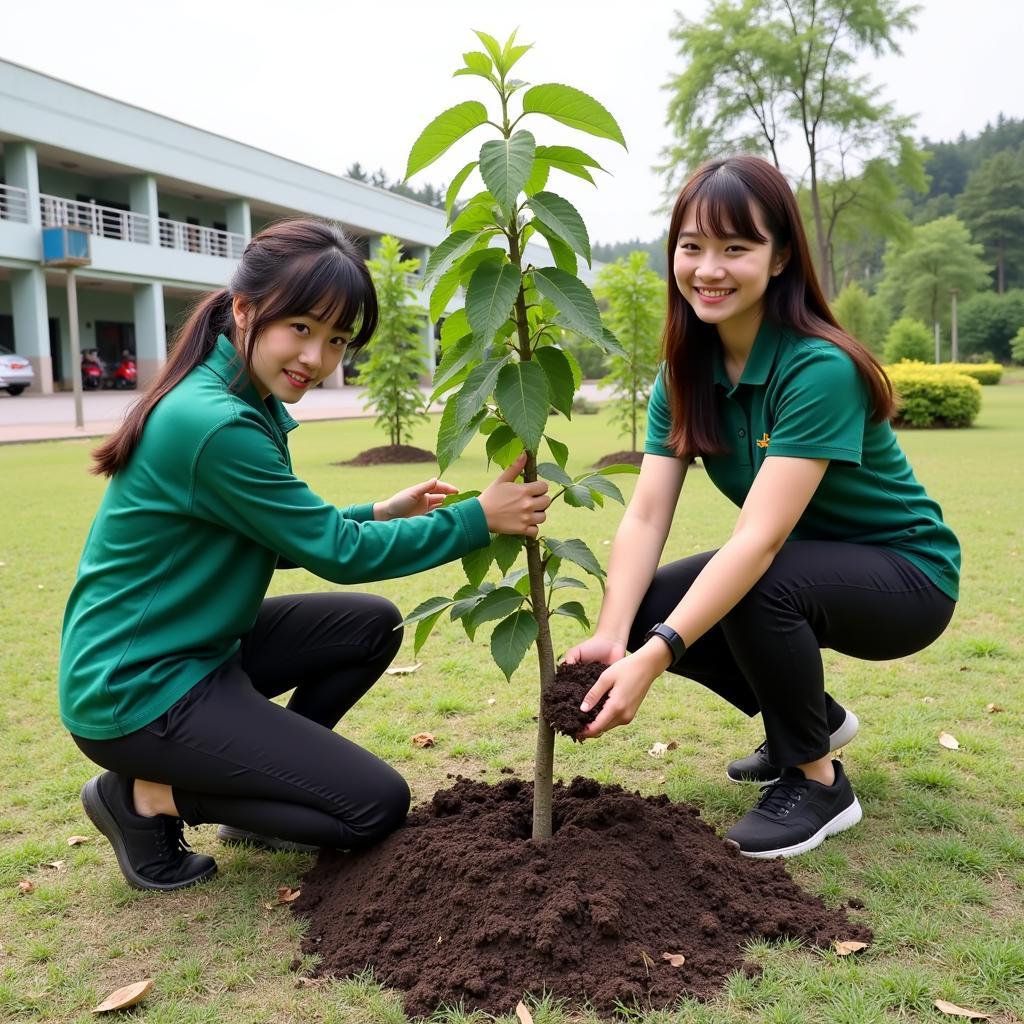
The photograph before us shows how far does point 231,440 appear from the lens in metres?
2.29

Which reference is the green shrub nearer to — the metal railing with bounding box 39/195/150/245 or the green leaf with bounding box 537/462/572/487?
the metal railing with bounding box 39/195/150/245

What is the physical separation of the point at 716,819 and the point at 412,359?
1192 cm

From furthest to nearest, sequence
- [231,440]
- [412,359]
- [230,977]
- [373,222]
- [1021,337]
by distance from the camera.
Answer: [1021,337] → [373,222] → [412,359] → [231,440] → [230,977]

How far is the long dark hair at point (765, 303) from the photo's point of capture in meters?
2.39

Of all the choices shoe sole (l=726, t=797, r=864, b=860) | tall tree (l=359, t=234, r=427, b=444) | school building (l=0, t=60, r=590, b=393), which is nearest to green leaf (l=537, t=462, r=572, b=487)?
shoe sole (l=726, t=797, r=864, b=860)

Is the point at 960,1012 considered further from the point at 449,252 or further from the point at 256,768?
the point at 449,252

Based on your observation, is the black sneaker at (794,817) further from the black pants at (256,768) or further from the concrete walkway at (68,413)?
the concrete walkway at (68,413)

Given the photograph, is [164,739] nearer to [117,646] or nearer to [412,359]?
[117,646]

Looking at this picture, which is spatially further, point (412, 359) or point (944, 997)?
point (412, 359)

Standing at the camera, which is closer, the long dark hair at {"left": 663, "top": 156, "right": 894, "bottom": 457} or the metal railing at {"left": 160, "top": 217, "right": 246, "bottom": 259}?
the long dark hair at {"left": 663, "top": 156, "right": 894, "bottom": 457}

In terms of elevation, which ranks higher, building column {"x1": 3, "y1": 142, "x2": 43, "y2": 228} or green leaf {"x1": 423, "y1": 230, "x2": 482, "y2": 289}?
building column {"x1": 3, "y1": 142, "x2": 43, "y2": 228}

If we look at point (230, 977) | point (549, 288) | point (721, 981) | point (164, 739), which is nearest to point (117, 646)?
point (164, 739)

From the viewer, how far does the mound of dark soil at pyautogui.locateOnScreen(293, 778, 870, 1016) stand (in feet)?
6.64

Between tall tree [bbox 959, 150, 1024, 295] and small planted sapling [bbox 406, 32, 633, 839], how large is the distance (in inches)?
2870
